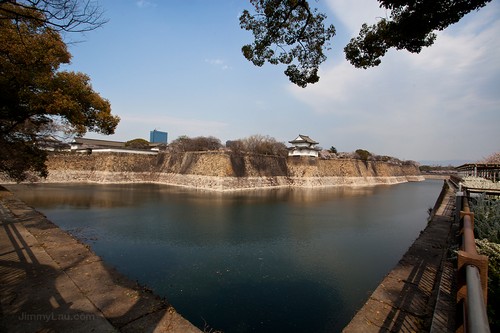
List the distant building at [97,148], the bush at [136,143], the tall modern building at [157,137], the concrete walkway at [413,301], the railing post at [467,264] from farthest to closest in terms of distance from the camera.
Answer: the tall modern building at [157,137] < the bush at [136,143] < the distant building at [97,148] < the concrete walkway at [413,301] < the railing post at [467,264]

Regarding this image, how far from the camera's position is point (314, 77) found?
16.7 ft

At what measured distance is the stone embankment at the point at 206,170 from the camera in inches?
941

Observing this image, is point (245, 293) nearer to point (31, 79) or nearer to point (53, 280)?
point (53, 280)

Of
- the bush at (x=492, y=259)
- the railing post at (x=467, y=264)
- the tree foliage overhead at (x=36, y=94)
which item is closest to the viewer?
the railing post at (x=467, y=264)

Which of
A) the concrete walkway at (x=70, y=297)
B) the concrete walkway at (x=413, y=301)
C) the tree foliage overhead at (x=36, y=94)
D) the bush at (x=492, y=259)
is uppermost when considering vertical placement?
the tree foliage overhead at (x=36, y=94)

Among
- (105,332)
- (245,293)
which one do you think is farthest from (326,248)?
(105,332)

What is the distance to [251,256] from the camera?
685 cm

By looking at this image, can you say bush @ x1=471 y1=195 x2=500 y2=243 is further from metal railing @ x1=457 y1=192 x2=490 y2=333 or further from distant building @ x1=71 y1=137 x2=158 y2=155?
distant building @ x1=71 y1=137 x2=158 y2=155

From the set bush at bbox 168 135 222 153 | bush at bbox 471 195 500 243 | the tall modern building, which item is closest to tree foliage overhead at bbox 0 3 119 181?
bush at bbox 471 195 500 243

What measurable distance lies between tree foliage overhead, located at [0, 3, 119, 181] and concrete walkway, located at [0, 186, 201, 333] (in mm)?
2880

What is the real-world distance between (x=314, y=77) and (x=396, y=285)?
396cm

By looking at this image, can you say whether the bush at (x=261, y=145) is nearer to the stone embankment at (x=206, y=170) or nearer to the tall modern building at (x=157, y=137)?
the stone embankment at (x=206, y=170)

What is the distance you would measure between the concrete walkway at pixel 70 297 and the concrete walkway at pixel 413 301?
2.15 metres

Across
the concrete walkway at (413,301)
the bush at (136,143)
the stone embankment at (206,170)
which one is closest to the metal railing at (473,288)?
the concrete walkway at (413,301)
